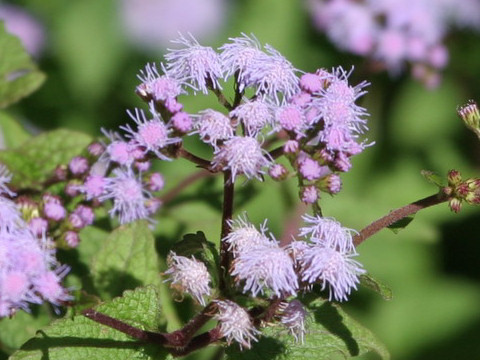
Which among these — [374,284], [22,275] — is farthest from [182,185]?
[22,275]

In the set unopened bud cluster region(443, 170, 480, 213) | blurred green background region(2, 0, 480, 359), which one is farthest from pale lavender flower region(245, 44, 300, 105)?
blurred green background region(2, 0, 480, 359)

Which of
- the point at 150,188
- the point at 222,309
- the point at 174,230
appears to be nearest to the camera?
the point at 222,309

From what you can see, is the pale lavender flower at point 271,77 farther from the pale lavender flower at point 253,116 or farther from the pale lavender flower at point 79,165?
the pale lavender flower at point 79,165

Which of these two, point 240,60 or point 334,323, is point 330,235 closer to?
point 334,323

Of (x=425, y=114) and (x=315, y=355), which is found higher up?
(x=315, y=355)

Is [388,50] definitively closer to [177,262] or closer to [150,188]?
[150,188]

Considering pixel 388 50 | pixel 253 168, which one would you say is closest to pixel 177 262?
pixel 253 168

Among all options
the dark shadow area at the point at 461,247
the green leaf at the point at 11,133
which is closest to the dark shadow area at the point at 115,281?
the green leaf at the point at 11,133
